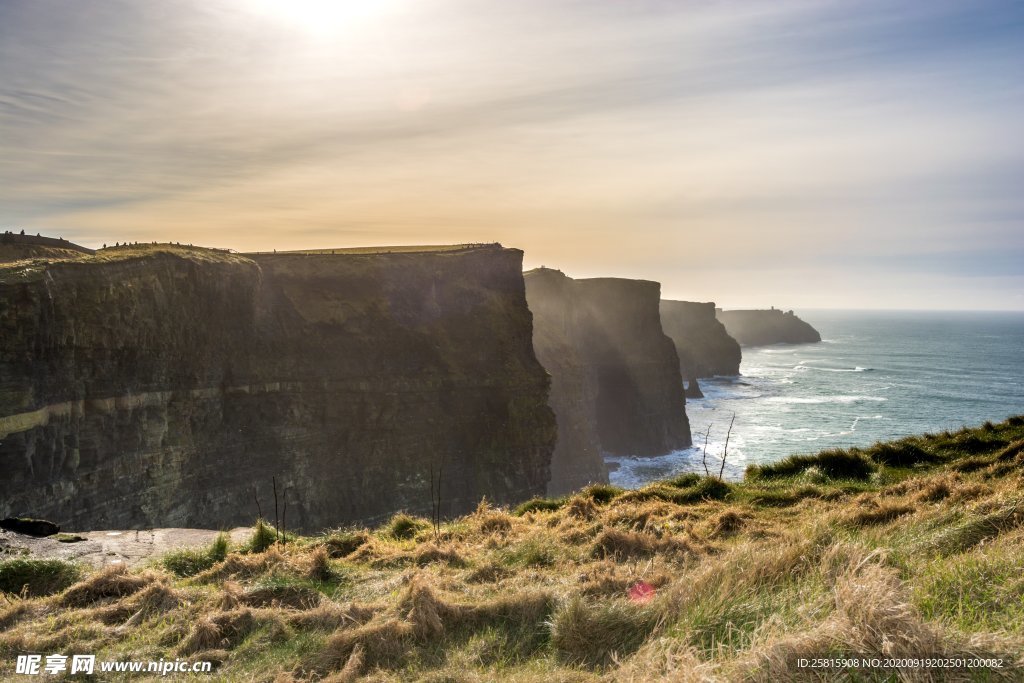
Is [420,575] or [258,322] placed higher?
[258,322]

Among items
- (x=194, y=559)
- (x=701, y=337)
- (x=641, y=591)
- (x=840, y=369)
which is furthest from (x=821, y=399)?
(x=641, y=591)

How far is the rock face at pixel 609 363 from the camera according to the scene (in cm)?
6638

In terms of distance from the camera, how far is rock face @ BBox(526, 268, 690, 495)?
66.4 meters

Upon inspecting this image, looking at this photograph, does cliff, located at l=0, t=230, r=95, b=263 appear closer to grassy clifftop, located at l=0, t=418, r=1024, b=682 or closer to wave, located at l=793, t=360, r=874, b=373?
grassy clifftop, located at l=0, t=418, r=1024, b=682

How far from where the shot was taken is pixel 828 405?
91.9 metres

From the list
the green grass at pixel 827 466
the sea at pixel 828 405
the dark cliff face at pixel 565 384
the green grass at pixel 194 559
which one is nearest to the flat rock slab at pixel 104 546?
the green grass at pixel 194 559

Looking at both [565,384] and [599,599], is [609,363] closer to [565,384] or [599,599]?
[565,384]

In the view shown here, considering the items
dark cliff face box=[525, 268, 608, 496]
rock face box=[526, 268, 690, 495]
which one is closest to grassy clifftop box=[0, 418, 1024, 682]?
dark cliff face box=[525, 268, 608, 496]

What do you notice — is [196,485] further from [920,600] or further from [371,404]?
[920,600]

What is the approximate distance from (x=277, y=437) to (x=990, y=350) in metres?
193

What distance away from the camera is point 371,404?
43781mm

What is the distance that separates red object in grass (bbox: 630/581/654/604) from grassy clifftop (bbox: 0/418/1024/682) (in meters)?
0.04

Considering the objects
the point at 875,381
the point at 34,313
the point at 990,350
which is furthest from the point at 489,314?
the point at 990,350

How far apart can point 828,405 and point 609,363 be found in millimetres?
35603
